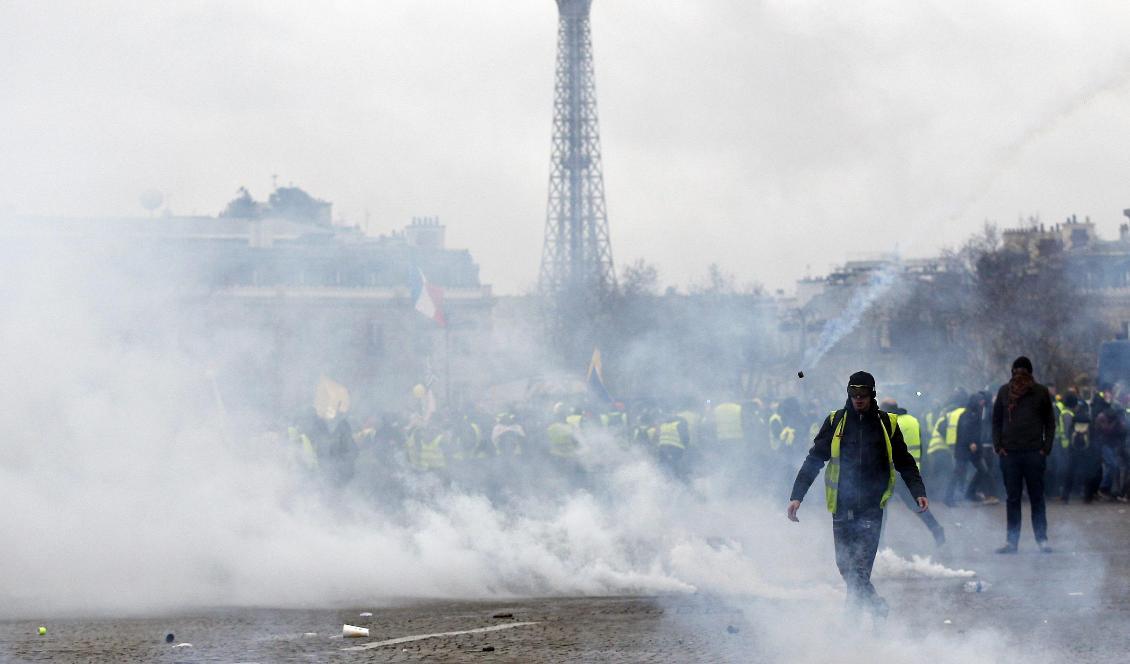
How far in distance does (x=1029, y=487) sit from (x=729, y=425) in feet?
25.4

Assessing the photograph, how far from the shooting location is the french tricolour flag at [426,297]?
28922 mm

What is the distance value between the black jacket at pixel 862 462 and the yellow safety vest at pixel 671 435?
1062cm

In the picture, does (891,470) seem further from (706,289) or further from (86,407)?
(706,289)

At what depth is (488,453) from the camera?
21547mm

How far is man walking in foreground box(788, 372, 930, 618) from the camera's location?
36.3 ft

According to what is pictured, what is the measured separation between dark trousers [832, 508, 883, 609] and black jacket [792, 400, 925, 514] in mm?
63

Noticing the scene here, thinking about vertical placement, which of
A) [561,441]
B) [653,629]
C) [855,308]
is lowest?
[653,629]

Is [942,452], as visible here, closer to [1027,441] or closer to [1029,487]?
[1029,487]

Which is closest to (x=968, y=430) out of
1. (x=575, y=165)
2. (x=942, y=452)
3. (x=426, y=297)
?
(x=942, y=452)

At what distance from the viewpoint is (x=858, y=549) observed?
11.1 metres

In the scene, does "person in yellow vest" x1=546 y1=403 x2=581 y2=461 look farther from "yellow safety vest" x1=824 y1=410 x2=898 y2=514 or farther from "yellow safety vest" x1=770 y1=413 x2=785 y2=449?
"yellow safety vest" x1=824 y1=410 x2=898 y2=514

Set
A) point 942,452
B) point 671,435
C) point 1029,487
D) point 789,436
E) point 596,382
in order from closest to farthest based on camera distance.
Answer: point 1029,487 < point 671,435 < point 942,452 < point 789,436 < point 596,382

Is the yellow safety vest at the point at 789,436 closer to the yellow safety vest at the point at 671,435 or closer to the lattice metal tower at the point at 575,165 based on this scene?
the yellow safety vest at the point at 671,435

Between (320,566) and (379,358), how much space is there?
49.9 feet
